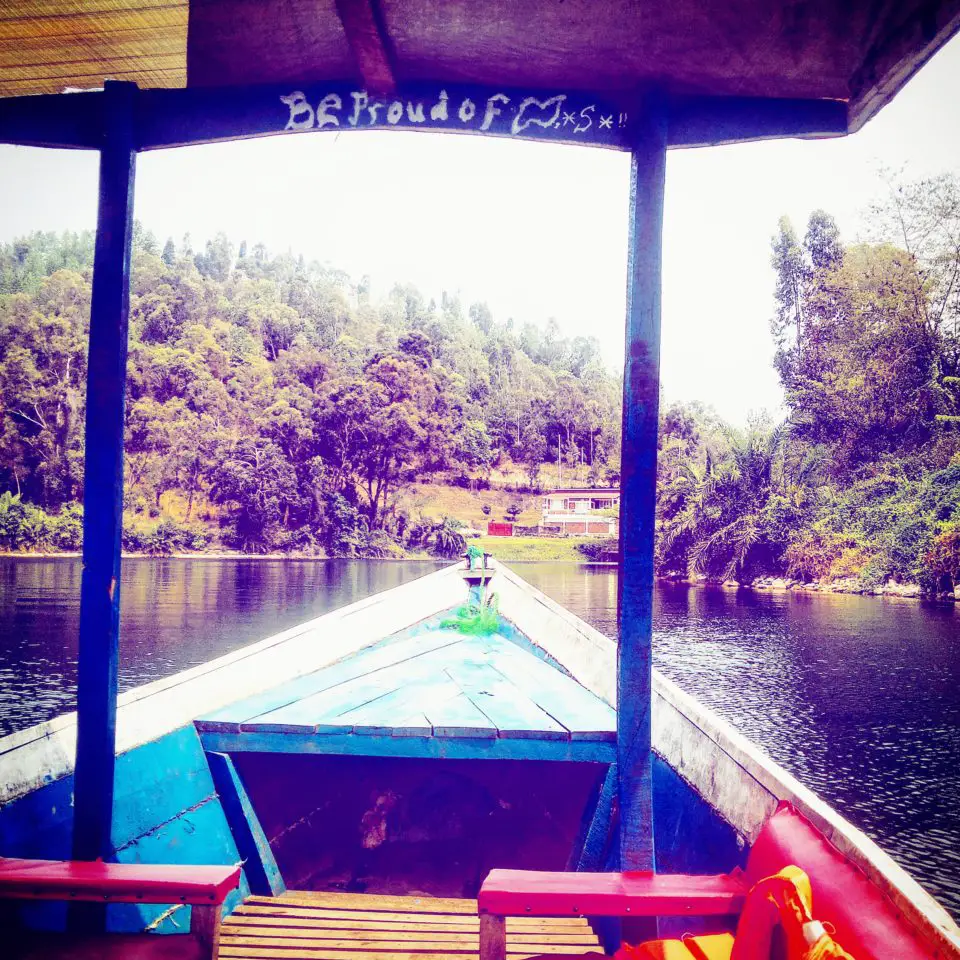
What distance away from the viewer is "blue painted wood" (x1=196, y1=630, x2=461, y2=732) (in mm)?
1964

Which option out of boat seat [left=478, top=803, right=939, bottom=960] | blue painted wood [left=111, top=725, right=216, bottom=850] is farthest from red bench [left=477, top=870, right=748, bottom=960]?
blue painted wood [left=111, top=725, right=216, bottom=850]

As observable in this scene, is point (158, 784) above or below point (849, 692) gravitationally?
above

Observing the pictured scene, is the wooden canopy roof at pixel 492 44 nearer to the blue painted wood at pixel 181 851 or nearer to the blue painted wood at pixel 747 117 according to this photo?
the blue painted wood at pixel 747 117

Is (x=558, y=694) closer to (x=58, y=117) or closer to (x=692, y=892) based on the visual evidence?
(x=692, y=892)

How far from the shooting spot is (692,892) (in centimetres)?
127

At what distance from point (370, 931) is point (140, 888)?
2.64ft

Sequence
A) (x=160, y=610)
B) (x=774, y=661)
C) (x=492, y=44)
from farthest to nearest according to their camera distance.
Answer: (x=160, y=610)
(x=774, y=661)
(x=492, y=44)

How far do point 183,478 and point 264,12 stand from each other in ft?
112

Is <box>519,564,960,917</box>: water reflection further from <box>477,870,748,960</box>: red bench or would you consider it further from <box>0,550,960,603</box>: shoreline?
<box>477,870,748,960</box>: red bench

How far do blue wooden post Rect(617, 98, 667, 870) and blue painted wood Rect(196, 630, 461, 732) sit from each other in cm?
91

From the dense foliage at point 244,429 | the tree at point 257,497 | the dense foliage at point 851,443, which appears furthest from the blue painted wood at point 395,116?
the tree at point 257,497

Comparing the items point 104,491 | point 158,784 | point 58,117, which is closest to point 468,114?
point 58,117

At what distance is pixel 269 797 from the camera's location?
6.90 feet

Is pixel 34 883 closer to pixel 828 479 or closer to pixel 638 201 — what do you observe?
pixel 638 201
